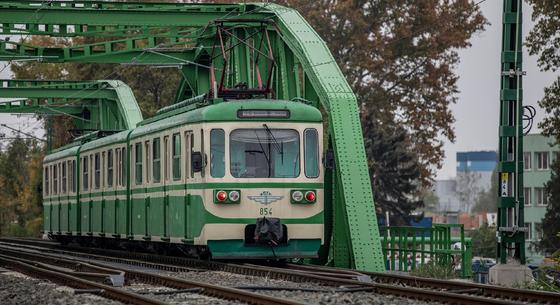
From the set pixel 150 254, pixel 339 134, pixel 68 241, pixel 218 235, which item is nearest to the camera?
pixel 218 235

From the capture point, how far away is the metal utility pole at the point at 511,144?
1961cm

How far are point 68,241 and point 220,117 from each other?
59.2 feet

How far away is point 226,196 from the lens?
2125cm

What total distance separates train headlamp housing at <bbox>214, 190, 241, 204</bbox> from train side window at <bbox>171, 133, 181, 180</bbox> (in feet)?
5.61

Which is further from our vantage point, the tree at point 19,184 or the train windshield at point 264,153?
the tree at point 19,184

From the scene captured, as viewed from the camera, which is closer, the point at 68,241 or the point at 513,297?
the point at 513,297

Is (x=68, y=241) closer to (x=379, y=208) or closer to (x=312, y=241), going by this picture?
(x=312, y=241)

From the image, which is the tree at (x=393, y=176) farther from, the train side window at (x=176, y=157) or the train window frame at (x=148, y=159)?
the train side window at (x=176, y=157)

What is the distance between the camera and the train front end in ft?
69.8

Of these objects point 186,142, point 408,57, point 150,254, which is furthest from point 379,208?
point 186,142

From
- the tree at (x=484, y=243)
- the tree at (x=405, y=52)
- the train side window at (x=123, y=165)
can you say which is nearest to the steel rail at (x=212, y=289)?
the train side window at (x=123, y=165)

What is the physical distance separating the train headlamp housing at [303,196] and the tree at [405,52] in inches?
1210

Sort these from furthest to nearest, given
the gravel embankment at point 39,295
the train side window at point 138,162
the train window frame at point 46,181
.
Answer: the train window frame at point 46,181 → the train side window at point 138,162 → the gravel embankment at point 39,295

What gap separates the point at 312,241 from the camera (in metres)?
21.9
